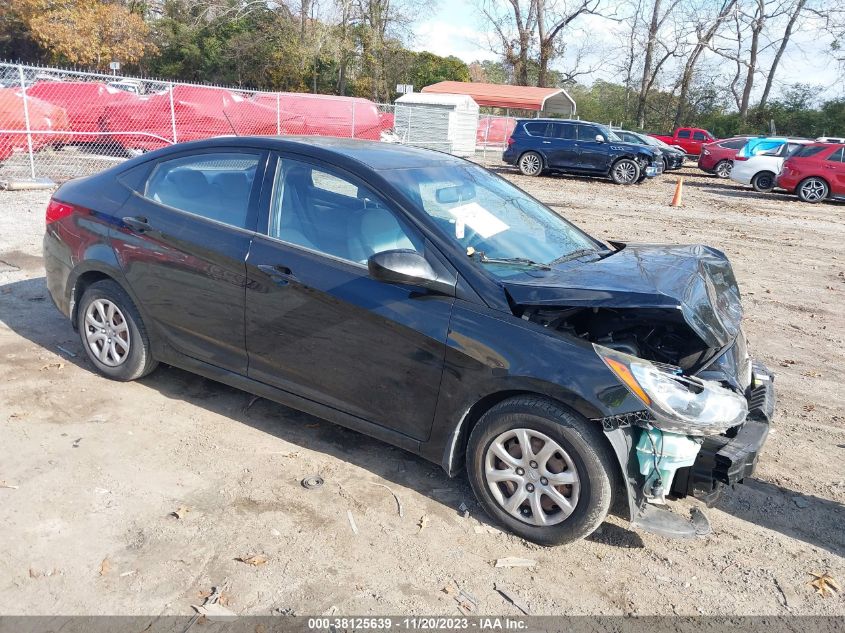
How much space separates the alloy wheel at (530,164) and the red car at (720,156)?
26.1 feet

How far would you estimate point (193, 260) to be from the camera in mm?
4047

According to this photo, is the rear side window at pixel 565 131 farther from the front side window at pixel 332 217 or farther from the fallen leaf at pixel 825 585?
the fallen leaf at pixel 825 585

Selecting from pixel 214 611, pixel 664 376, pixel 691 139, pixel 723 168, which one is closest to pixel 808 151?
pixel 723 168

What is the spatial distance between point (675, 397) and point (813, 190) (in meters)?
18.8

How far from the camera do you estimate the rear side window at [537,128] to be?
73.3 ft

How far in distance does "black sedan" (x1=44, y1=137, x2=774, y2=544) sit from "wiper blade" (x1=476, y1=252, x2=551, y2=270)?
12mm

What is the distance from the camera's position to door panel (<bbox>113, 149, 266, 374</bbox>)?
3.94m

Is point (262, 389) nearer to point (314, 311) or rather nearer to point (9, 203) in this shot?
point (314, 311)

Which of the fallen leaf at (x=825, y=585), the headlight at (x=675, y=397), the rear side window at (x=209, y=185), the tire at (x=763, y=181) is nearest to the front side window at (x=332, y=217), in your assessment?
the rear side window at (x=209, y=185)

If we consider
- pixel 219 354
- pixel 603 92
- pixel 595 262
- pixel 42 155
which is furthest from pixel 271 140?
pixel 603 92

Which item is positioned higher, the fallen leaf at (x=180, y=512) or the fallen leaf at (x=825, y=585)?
the fallen leaf at (x=180, y=512)

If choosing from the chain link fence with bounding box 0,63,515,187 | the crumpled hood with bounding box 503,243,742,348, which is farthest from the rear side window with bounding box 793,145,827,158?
the crumpled hood with bounding box 503,243,742,348

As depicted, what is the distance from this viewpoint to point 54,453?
12.4 feet

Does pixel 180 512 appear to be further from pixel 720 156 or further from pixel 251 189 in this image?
pixel 720 156
